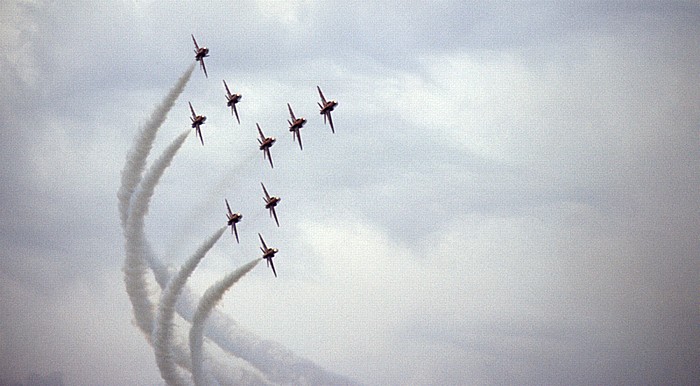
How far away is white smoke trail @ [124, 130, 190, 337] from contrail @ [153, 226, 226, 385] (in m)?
5.93

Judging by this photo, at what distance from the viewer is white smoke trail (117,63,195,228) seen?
3546 inches

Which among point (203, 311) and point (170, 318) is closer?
point (203, 311)

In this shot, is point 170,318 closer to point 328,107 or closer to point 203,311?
point 203,311

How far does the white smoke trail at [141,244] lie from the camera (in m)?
89.0

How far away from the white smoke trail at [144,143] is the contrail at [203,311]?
15.5 meters

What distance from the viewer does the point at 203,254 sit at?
85250 mm

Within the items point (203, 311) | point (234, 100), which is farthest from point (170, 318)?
point (234, 100)

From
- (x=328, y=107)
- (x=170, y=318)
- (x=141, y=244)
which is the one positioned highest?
(x=328, y=107)

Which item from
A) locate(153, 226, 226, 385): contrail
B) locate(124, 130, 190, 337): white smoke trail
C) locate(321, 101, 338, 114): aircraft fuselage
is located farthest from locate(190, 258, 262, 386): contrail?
locate(321, 101, 338, 114): aircraft fuselage

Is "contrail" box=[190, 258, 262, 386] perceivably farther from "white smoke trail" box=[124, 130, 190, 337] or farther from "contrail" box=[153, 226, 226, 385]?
"white smoke trail" box=[124, 130, 190, 337]

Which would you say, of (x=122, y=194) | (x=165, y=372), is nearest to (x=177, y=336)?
(x=165, y=372)

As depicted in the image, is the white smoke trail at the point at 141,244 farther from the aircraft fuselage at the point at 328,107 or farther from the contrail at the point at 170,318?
the aircraft fuselage at the point at 328,107

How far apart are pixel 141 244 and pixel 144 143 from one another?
1115 centimetres

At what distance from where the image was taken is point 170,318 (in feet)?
292
